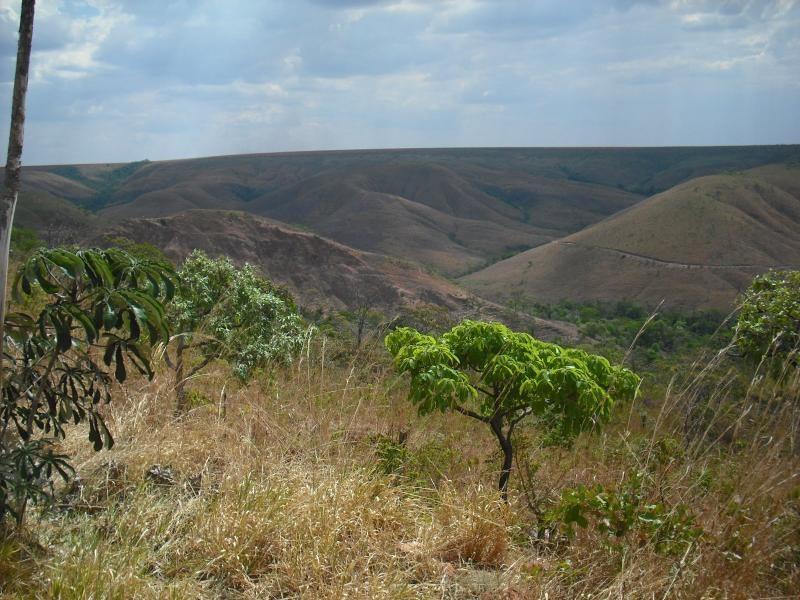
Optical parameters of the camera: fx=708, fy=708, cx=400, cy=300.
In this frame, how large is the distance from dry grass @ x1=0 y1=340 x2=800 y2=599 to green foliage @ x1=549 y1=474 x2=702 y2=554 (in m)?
0.05

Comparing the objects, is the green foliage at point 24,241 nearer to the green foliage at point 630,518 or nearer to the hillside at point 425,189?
the green foliage at point 630,518

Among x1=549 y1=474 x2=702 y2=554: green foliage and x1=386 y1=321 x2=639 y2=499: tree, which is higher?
x1=386 y1=321 x2=639 y2=499: tree

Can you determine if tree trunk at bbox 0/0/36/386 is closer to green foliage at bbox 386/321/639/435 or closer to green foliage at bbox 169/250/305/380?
green foliage at bbox 386/321/639/435

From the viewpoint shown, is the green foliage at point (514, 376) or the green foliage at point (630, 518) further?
the green foliage at point (514, 376)

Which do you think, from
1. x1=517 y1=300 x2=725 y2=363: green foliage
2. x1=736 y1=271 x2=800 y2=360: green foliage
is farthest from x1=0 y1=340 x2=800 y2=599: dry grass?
x1=517 y1=300 x2=725 y2=363: green foliage

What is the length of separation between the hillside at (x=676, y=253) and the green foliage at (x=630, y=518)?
126ft

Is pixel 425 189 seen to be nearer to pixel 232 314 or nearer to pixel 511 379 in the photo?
pixel 232 314

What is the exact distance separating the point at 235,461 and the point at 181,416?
0.70 meters

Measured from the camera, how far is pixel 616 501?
113 inches

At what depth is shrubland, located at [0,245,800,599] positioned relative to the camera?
8.66 ft

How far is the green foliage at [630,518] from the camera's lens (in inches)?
108

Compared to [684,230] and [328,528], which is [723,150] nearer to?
[684,230]

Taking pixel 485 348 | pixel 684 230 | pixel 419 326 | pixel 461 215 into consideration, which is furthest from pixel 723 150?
pixel 485 348

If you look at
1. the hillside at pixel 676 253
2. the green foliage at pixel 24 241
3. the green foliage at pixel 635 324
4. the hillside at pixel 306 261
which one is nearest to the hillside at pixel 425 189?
the hillside at pixel 676 253
